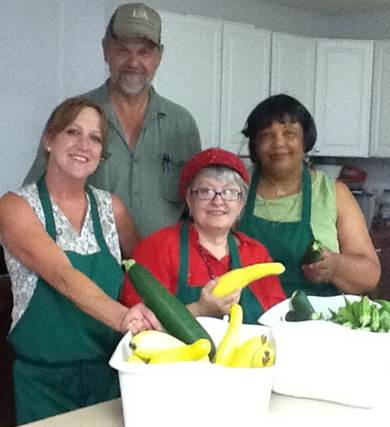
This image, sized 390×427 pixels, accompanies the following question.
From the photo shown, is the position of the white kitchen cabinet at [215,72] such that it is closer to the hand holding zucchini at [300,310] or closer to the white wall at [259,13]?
the white wall at [259,13]

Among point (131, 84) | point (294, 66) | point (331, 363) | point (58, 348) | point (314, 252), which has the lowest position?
point (58, 348)

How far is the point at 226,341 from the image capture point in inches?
46.1

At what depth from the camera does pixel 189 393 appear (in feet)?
3.45

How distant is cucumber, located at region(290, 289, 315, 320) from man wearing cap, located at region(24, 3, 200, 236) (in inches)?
32.3

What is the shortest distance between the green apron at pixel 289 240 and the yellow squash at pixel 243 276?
0.51m

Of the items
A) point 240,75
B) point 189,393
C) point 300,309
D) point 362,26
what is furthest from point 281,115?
point 362,26

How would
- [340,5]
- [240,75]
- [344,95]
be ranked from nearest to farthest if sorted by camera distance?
[240,75]
[344,95]
[340,5]

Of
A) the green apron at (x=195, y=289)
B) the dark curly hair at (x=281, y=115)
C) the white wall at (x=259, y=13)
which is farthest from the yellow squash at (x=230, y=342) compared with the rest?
the white wall at (x=259, y=13)

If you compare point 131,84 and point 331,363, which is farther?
point 131,84

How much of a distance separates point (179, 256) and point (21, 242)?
0.34m

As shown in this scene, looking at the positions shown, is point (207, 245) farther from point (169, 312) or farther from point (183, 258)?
point (169, 312)

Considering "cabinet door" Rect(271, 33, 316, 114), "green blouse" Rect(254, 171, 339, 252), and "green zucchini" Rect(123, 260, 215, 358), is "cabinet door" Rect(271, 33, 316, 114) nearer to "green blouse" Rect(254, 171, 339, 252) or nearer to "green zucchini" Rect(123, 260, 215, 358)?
"green blouse" Rect(254, 171, 339, 252)

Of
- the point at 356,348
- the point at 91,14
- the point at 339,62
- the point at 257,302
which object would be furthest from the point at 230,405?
the point at 339,62

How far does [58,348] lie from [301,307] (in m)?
0.59
